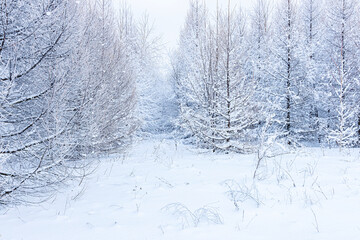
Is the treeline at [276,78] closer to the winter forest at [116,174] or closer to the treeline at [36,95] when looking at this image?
the winter forest at [116,174]

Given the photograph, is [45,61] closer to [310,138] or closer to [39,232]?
[39,232]

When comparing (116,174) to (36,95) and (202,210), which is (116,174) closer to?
(36,95)

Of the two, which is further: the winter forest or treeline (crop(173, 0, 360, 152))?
treeline (crop(173, 0, 360, 152))

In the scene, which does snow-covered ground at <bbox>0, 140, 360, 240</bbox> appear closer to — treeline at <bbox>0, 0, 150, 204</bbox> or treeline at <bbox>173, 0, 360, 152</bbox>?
treeline at <bbox>0, 0, 150, 204</bbox>

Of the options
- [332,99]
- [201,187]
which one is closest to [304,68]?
[332,99]

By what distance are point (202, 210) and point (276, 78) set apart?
13996 millimetres

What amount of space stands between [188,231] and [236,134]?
6.56m

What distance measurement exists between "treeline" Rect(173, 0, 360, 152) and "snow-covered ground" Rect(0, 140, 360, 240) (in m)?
1.51

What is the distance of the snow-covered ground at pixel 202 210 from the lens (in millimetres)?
2529

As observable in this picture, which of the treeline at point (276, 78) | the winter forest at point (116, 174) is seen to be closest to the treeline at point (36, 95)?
the winter forest at point (116, 174)

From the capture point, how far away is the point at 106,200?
3.78 metres

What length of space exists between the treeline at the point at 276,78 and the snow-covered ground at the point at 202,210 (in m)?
1.51

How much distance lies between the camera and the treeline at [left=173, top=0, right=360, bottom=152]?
8844 millimetres

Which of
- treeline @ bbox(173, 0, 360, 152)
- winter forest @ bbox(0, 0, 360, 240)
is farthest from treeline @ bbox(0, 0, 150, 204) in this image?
treeline @ bbox(173, 0, 360, 152)
